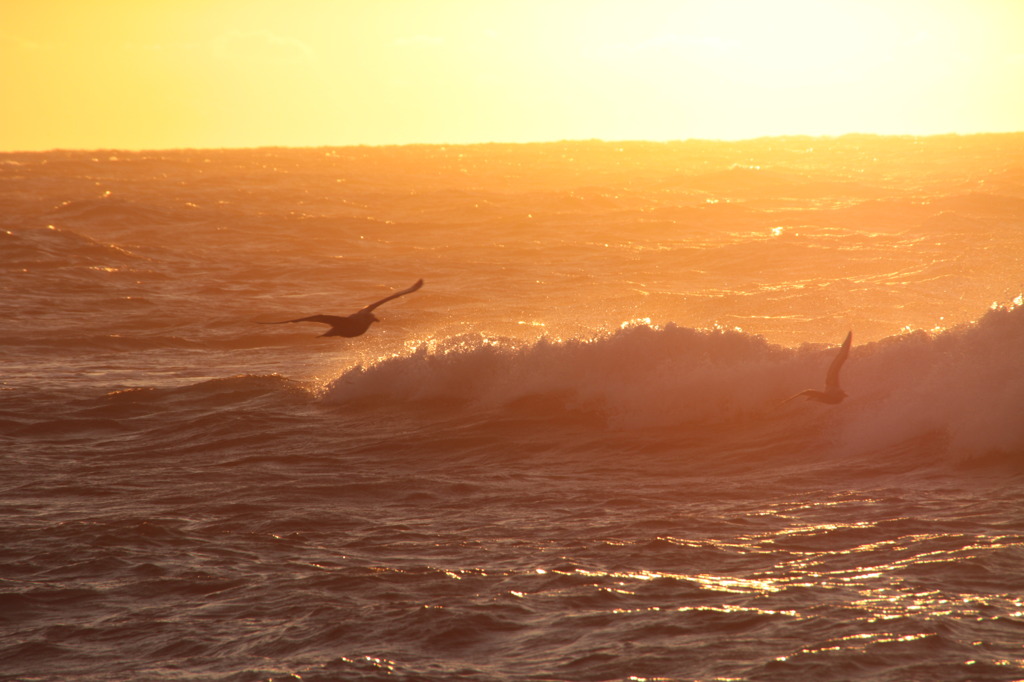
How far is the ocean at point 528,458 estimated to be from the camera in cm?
899

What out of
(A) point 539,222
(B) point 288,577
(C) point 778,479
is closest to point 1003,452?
(C) point 778,479

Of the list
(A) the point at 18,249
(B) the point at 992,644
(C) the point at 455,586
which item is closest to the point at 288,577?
(C) the point at 455,586

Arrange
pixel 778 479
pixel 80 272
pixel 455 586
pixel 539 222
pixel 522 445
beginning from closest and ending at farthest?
pixel 455 586 → pixel 778 479 → pixel 522 445 → pixel 80 272 → pixel 539 222

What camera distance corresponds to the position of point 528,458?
15.2 metres

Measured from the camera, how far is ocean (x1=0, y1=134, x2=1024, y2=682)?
354 inches

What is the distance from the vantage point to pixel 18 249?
3553cm

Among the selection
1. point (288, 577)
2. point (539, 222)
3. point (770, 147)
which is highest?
point (770, 147)

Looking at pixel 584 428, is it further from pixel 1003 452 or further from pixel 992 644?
pixel 992 644

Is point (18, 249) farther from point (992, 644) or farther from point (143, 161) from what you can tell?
point (992, 644)

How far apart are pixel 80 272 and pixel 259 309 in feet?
25.6

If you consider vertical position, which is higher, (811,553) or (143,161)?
(143,161)

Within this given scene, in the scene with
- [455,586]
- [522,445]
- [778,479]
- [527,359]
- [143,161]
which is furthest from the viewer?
[143,161]

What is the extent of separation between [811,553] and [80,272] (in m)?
27.6

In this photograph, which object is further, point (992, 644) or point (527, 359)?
point (527, 359)
